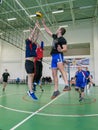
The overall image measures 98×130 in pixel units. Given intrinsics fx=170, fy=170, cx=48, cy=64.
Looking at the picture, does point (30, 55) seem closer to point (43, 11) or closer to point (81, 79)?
point (81, 79)

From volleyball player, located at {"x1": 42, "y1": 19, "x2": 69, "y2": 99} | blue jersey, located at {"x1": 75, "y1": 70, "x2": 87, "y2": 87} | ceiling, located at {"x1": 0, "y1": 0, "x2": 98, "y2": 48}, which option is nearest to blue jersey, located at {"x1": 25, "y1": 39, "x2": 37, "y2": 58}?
volleyball player, located at {"x1": 42, "y1": 19, "x2": 69, "y2": 99}

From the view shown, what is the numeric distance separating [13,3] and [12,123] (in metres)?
14.4

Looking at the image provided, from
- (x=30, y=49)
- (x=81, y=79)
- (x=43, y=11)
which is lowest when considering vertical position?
(x=81, y=79)

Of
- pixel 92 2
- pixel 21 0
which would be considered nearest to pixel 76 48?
pixel 92 2

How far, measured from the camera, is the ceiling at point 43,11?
51.6ft

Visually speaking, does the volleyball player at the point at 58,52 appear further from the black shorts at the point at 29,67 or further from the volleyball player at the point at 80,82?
the volleyball player at the point at 80,82

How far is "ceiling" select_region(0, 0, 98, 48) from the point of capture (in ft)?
51.6

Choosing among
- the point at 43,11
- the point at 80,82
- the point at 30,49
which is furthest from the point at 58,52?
the point at 43,11

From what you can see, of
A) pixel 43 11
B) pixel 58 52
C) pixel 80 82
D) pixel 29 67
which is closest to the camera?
pixel 58 52

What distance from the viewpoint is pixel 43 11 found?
16.4m

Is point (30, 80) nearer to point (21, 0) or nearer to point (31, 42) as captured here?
point (31, 42)

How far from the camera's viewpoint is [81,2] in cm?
1598

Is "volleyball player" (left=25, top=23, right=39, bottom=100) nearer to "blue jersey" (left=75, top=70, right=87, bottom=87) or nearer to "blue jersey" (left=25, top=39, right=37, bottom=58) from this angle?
"blue jersey" (left=25, top=39, right=37, bottom=58)

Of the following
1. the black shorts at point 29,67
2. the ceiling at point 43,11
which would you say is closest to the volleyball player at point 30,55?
the black shorts at point 29,67
